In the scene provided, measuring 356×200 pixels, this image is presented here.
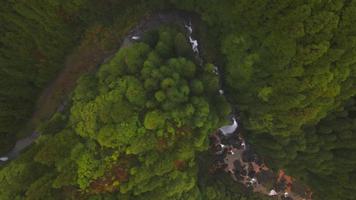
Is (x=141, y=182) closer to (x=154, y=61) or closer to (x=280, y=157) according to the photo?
(x=154, y=61)

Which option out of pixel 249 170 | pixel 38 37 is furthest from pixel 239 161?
pixel 38 37

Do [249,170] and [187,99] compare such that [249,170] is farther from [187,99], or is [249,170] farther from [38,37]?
[38,37]

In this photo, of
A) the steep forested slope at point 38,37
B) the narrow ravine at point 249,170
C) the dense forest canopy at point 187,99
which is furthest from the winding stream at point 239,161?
the steep forested slope at point 38,37

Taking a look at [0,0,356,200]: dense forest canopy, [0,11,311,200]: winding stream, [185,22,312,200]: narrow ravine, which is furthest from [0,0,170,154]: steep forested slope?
[185,22,312,200]: narrow ravine

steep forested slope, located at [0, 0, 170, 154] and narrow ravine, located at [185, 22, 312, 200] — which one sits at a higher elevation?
steep forested slope, located at [0, 0, 170, 154]

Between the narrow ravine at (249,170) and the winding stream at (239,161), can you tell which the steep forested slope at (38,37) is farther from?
the narrow ravine at (249,170)

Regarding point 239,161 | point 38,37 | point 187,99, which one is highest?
point 38,37

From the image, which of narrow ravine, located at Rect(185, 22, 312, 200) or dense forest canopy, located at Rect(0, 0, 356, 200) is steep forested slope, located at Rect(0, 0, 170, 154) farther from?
narrow ravine, located at Rect(185, 22, 312, 200)

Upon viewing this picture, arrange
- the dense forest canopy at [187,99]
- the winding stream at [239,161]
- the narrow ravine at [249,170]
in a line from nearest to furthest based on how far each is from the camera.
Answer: the dense forest canopy at [187,99] < the winding stream at [239,161] < the narrow ravine at [249,170]

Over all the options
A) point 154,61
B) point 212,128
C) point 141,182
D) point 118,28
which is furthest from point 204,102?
point 118,28
